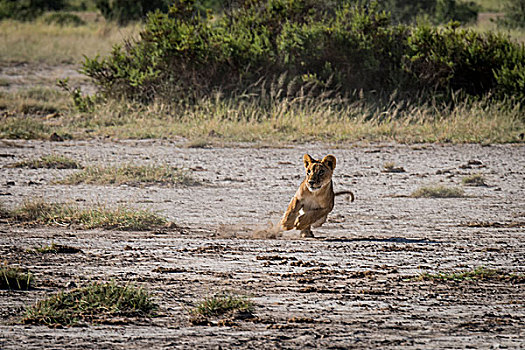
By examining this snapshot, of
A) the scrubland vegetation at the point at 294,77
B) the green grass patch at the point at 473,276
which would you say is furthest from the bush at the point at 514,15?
the green grass patch at the point at 473,276

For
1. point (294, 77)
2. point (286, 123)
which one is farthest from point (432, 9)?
point (286, 123)

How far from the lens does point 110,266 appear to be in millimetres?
6098

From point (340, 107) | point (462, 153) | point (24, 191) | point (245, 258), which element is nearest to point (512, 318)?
point (245, 258)

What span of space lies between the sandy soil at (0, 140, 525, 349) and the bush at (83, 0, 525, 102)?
4.54 meters

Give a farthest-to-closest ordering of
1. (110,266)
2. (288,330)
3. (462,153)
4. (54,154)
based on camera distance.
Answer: (462,153) → (54,154) → (110,266) → (288,330)

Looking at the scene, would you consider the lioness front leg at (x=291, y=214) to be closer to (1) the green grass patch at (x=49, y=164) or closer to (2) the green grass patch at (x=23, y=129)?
(1) the green grass patch at (x=49, y=164)

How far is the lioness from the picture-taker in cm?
663

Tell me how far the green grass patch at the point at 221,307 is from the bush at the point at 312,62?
1147 cm

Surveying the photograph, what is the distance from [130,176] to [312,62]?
725 cm

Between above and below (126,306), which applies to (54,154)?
below

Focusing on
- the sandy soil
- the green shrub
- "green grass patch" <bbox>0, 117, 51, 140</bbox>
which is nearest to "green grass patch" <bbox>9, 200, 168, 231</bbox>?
the sandy soil

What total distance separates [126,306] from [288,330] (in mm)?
1035

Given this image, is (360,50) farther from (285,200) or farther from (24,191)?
(24,191)

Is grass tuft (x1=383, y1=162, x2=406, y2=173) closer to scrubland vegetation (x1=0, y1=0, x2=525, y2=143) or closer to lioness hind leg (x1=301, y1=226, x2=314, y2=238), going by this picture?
scrubland vegetation (x1=0, y1=0, x2=525, y2=143)
